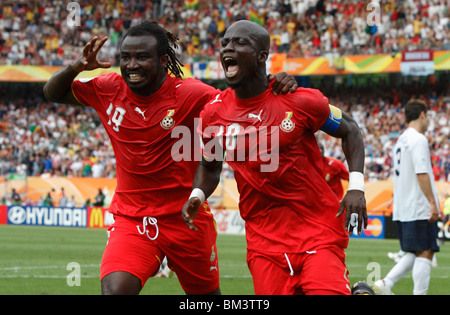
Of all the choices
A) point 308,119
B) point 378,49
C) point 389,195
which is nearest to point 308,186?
point 308,119

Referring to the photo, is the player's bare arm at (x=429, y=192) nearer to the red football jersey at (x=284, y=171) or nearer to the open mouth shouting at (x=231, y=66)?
the red football jersey at (x=284, y=171)

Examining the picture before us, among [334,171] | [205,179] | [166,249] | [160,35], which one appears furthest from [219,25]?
[205,179]

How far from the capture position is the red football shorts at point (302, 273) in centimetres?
468

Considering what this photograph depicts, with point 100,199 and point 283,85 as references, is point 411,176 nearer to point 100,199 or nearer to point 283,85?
point 283,85

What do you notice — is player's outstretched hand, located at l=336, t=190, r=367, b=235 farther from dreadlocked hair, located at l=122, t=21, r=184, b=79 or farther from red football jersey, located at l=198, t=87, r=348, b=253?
dreadlocked hair, located at l=122, t=21, r=184, b=79

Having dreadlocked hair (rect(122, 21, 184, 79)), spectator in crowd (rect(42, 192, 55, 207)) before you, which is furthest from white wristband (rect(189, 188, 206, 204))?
spectator in crowd (rect(42, 192, 55, 207))

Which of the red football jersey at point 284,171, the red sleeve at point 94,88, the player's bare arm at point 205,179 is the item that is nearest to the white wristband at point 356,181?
the red football jersey at point 284,171

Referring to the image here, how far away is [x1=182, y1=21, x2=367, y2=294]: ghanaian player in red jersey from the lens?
16.1 feet

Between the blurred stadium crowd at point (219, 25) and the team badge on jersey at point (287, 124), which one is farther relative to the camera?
the blurred stadium crowd at point (219, 25)

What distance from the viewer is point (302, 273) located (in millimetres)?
4844

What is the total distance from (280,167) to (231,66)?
30.4 inches

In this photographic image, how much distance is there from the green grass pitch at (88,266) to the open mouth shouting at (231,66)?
580cm

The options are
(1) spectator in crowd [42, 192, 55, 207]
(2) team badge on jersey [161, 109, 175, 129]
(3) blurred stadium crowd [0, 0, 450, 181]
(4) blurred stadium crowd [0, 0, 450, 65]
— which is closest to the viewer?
(2) team badge on jersey [161, 109, 175, 129]

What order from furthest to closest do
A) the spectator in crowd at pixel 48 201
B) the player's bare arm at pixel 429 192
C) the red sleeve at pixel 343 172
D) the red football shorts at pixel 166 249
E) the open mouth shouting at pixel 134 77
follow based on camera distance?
the spectator in crowd at pixel 48 201 < the red sleeve at pixel 343 172 < the player's bare arm at pixel 429 192 < the open mouth shouting at pixel 134 77 < the red football shorts at pixel 166 249
